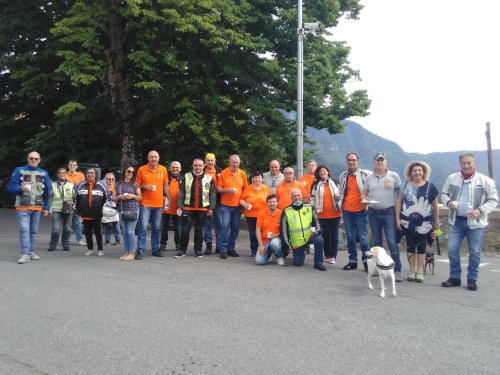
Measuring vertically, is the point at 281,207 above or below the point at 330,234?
above

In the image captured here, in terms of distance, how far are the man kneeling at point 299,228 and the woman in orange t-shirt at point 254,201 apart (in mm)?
837

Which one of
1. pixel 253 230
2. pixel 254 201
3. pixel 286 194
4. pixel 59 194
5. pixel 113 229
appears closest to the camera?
pixel 286 194

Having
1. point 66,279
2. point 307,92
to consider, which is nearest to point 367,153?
point 307,92

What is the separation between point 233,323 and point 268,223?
3.94 m

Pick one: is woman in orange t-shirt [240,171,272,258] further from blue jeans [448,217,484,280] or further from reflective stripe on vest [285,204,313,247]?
blue jeans [448,217,484,280]

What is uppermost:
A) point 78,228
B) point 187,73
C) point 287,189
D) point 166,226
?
point 187,73

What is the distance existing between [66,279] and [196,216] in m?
2.80

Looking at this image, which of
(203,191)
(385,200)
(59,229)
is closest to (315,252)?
(385,200)

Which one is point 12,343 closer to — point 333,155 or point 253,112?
point 253,112

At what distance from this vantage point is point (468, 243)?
22.0 feet

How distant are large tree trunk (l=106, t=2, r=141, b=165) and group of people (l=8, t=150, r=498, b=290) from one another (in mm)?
6524

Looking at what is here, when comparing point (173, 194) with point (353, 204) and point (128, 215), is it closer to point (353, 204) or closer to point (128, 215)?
point (128, 215)

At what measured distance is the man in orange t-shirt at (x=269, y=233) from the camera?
8188mm

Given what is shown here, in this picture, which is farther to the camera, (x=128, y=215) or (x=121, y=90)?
(x=121, y=90)
